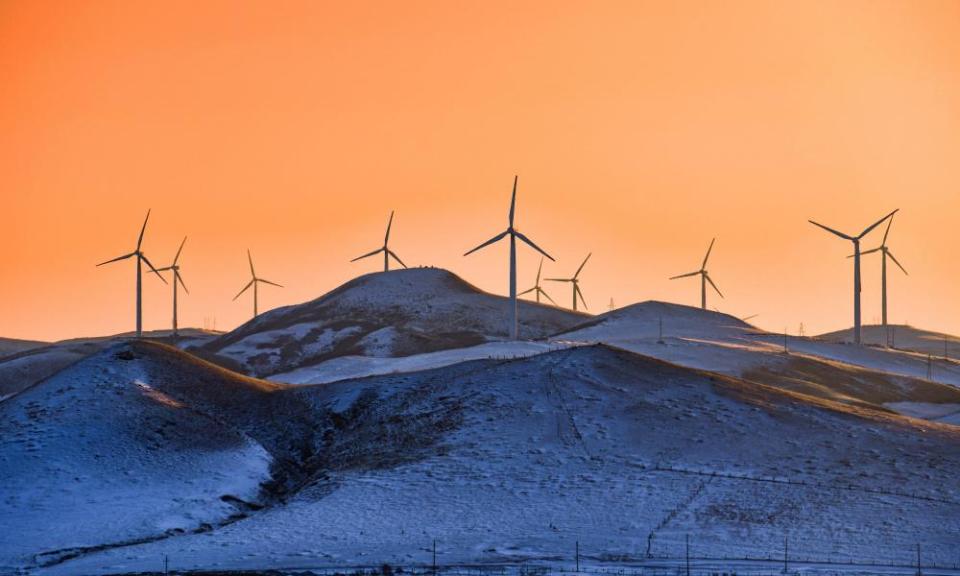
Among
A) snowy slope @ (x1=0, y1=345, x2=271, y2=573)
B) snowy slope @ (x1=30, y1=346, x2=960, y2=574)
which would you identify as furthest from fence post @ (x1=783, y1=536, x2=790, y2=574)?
snowy slope @ (x1=0, y1=345, x2=271, y2=573)

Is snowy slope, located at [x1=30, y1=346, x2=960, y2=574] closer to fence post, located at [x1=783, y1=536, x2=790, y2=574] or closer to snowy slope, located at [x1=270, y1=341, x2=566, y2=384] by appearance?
fence post, located at [x1=783, y1=536, x2=790, y2=574]

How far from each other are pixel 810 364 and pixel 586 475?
7341 cm

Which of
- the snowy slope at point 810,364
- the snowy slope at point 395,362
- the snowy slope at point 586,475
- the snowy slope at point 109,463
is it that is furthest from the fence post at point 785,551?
the snowy slope at point 395,362

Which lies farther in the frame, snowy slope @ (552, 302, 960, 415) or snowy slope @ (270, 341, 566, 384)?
snowy slope @ (270, 341, 566, 384)

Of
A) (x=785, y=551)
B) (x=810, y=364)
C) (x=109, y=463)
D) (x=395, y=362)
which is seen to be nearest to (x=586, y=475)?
(x=785, y=551)

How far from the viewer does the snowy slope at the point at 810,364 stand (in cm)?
14875

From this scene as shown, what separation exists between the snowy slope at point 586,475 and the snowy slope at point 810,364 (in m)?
26.3

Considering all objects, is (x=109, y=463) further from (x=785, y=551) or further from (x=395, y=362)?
(x=395, y=362)

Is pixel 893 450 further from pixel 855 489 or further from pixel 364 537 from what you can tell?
pixel 364 537

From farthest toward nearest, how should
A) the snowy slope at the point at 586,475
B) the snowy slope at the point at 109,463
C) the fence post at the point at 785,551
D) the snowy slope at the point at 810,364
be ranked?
the snowy slope at the point at 810,364 → the snowy slope at the point at 109,463 → the snowy slope at the point at 586,475 → the fence post at the point at 785,551

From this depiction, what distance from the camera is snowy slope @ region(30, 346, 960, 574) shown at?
78.2 metres

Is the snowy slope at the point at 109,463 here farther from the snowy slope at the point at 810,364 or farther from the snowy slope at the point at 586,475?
the snowy slope at the point at 810,364

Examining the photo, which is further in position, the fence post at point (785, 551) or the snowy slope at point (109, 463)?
the snowy slope at point (109, 463)

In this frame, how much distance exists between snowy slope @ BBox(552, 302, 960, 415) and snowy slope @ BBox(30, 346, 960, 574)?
86.4ft
